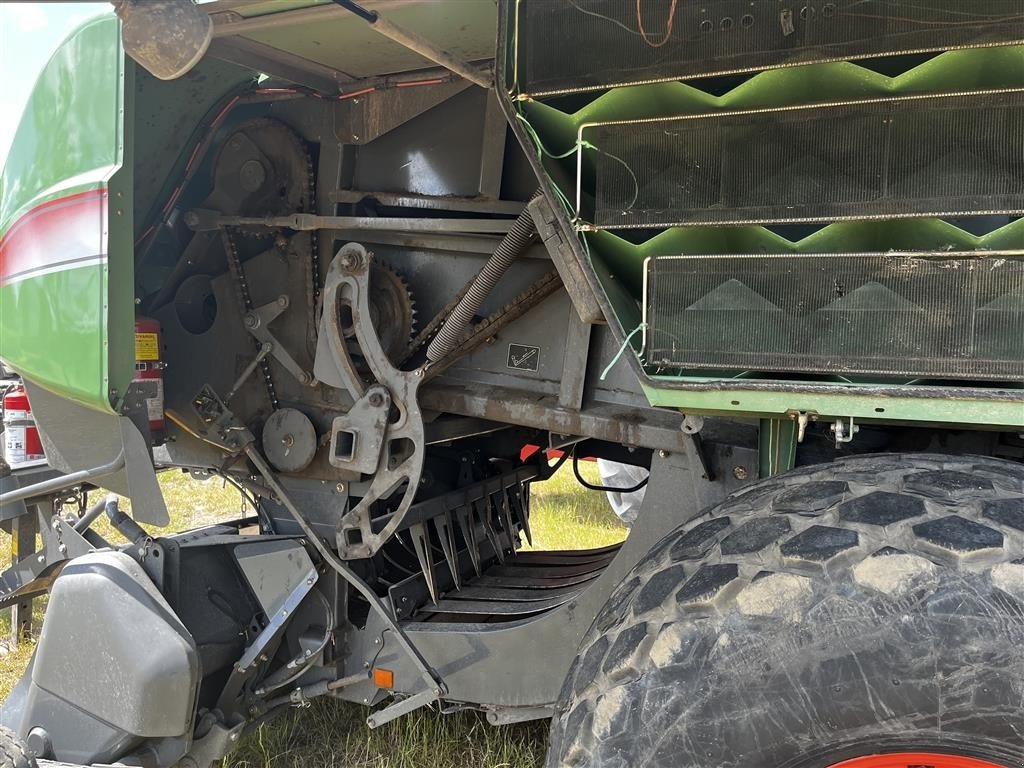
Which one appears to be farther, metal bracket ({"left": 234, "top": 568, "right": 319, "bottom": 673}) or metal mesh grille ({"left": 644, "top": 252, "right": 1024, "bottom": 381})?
metal bracket ({"left": 234, "top": 568, "right": 319, "bottom": 673})

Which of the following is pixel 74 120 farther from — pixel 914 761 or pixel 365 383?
pixel 914 761

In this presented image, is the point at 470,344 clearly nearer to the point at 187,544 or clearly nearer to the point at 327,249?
the point at 327,249

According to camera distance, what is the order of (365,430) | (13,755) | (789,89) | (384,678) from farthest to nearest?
(384,678) < (365,430) < (13,755) < (789,89)

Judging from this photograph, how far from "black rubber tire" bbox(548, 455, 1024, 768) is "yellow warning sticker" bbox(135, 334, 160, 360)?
186 centimetres

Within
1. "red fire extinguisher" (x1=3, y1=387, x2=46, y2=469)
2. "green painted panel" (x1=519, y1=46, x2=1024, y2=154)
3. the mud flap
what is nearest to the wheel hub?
"green painted panel" (x1=519, y1=46, x2=1024, y2=154)

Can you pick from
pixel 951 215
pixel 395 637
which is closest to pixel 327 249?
pixel 395 637

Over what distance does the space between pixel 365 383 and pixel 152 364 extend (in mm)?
756

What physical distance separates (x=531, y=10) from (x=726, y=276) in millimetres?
668

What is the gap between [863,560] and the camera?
1.42 m

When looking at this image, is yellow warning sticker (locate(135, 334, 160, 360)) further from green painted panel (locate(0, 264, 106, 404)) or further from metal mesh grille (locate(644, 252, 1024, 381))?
metal mesh grille (locate(644, 252, 1024, 381))

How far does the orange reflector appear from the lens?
2.64m

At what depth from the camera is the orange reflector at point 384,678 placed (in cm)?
264

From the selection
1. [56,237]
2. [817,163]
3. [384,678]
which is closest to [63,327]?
[56,237]

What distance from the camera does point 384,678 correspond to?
8.67 feet
